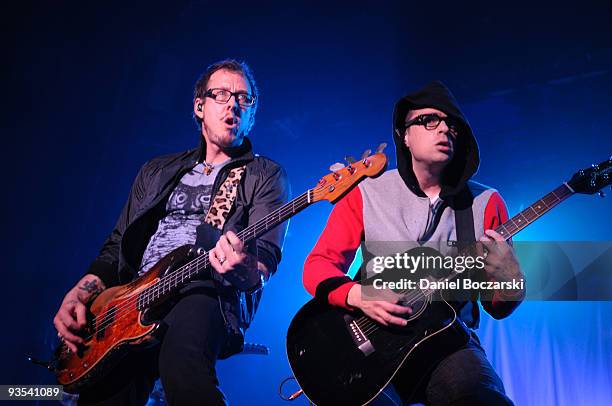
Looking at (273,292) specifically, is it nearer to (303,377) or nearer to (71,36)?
(303,377)

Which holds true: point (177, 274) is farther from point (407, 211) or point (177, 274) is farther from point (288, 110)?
point (288, 110)

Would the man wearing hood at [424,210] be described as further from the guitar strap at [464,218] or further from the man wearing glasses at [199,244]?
the man wearing glasses at [199,244]

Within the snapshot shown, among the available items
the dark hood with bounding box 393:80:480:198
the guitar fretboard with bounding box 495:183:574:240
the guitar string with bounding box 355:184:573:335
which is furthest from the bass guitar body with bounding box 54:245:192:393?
the guitar fretboard with bounding box 495:183:574:240

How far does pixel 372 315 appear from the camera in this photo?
221 cm

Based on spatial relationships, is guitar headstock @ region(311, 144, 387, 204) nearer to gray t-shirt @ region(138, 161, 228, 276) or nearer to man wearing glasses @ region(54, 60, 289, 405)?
man wearing glasses @ region(54, 60, 289, 405)

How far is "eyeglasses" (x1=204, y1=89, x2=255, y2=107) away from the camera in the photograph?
315 centimetres

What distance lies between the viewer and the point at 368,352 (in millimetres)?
2139

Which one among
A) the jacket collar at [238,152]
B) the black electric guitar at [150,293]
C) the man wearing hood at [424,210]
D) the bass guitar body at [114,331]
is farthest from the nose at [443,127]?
the bass guitar body at [114,331]

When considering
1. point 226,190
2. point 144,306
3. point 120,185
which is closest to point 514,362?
point 226,190

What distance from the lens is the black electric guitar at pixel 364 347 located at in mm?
2076

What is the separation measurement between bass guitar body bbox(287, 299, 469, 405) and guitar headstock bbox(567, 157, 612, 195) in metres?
0.98

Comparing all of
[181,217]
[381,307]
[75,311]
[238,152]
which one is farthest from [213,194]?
[381,307]

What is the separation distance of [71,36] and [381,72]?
8.98ft

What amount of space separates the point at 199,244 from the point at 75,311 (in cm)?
81
